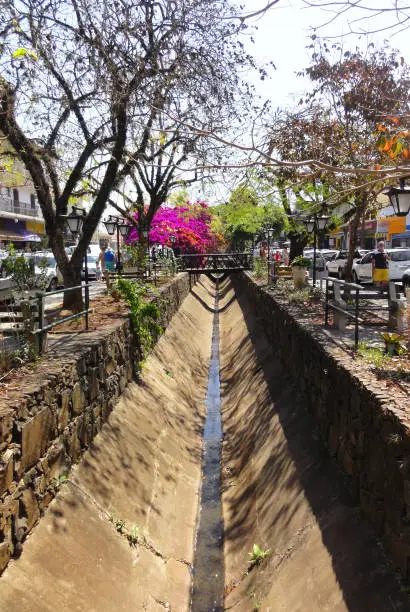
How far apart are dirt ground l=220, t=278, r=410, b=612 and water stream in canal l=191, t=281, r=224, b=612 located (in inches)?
4.6

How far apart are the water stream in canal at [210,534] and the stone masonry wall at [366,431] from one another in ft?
5.85

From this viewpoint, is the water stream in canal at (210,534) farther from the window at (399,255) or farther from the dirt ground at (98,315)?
the window at (399,255)

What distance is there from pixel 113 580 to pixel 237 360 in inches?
397

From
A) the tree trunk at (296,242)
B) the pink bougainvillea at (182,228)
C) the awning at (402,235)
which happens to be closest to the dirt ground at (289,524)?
the tree trunk at (296,242)

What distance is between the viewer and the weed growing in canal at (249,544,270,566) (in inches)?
221

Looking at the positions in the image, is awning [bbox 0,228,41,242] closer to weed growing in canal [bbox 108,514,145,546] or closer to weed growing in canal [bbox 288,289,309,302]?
weed growing in canal [bbox 288,289,309,302]

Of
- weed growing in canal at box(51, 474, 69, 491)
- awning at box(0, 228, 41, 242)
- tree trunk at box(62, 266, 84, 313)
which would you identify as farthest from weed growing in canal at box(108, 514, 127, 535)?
awning at box(0, 228, 41, 242)

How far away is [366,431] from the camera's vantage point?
4.77m

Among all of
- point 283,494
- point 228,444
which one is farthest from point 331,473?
point 228,444

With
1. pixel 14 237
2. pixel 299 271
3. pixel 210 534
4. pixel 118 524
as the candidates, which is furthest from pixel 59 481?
pixel 14 237

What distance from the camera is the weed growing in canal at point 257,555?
5602 mm

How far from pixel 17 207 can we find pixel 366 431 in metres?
41.2

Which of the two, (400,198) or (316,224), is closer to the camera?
(400,198)

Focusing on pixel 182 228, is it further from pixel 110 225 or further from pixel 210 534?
pixel 210 534
